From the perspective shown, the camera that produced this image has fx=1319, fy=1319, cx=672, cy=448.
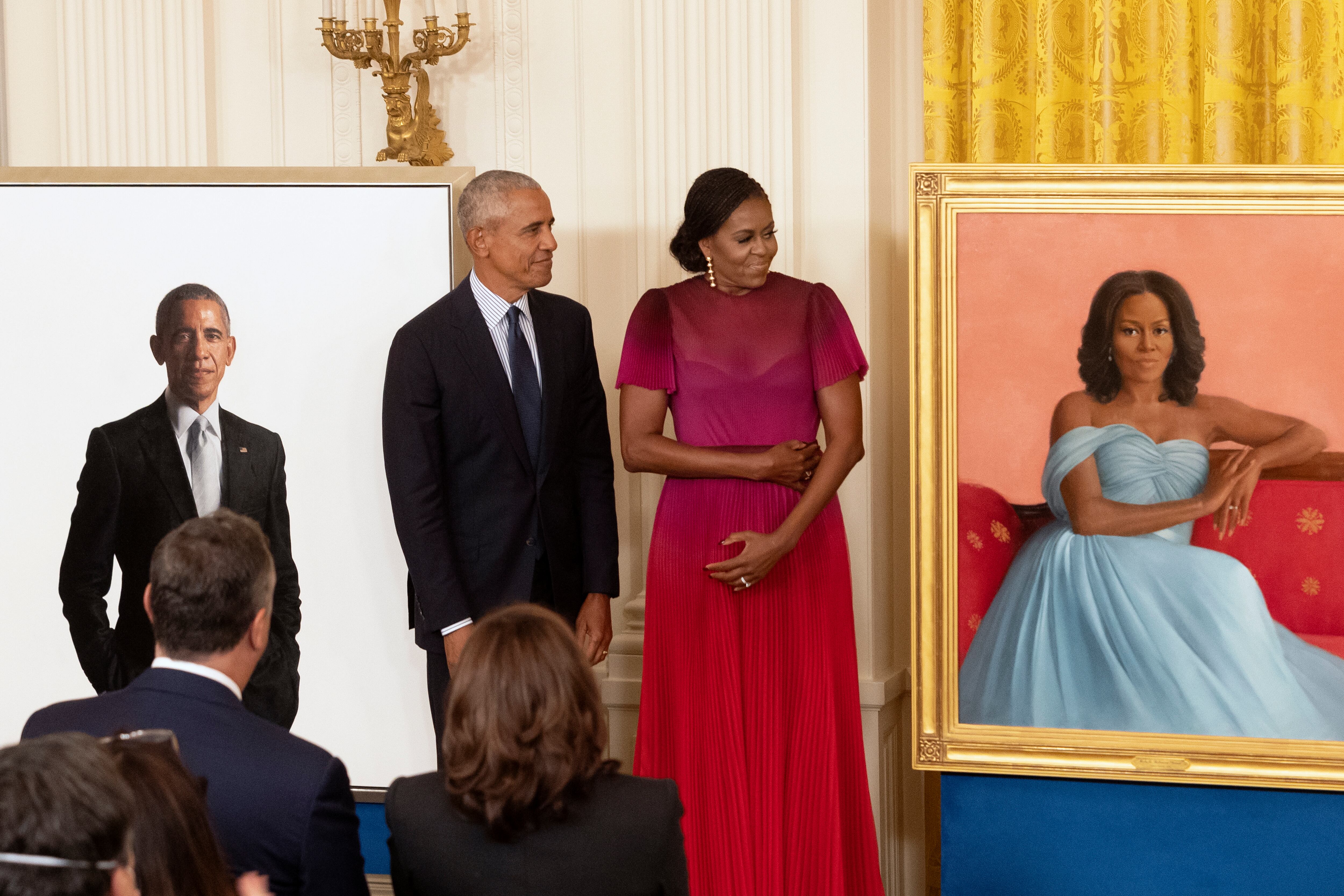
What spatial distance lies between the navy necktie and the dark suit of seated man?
135 cm

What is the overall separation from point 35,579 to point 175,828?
2629mm

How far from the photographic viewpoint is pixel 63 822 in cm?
128

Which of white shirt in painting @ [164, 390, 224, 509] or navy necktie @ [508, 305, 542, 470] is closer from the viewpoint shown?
navy necktie @ [508, 305, 542, 470]

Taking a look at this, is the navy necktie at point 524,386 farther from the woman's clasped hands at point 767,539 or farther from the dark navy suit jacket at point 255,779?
the dark navy suit jacket at point 255,779

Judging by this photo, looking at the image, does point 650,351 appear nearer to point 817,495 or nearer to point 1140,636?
→ point 817,495

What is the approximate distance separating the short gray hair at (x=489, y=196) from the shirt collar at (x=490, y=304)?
0.16m

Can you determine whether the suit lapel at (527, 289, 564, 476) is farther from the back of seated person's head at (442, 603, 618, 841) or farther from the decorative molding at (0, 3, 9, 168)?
the decorative molding at (0, 3, 9, 168)

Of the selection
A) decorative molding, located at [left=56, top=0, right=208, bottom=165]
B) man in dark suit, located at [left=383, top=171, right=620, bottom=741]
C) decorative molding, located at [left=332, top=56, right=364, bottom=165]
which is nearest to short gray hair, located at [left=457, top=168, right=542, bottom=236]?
man in dark suit, located at [left=383, top=171, right=620, bottom=741]

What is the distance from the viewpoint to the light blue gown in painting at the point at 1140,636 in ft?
10.8

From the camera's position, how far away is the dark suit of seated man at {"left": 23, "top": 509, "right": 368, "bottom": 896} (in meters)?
1.89

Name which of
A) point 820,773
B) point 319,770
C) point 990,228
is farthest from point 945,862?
point 319,770

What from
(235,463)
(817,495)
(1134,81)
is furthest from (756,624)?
(1134,81)

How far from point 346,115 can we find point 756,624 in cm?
221

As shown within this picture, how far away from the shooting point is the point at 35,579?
379 cm
